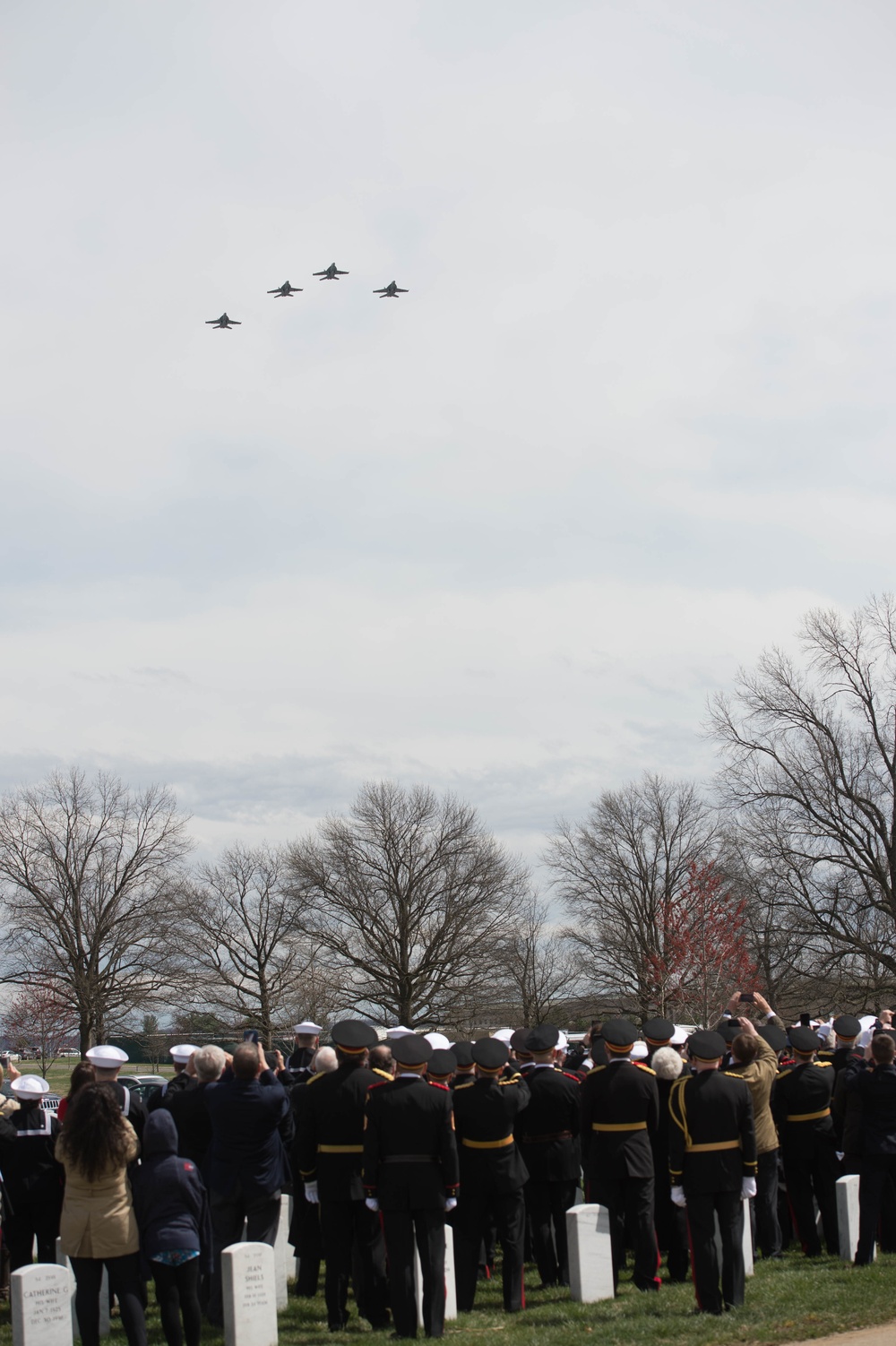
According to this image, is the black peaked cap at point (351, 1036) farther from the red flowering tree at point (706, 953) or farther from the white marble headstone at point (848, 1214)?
the red flowering tree at point (706, 953)

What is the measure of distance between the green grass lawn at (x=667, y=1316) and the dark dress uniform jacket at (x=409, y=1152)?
868 millimetres

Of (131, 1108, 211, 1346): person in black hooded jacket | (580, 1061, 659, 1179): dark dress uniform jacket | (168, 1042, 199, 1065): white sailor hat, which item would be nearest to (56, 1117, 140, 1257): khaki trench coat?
(131, 1108, 211, 1346): person in black hooded jacket

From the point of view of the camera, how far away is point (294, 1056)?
1230 cm

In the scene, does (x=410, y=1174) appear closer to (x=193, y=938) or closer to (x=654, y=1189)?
(x=654, y=1189)

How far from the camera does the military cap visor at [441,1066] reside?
9.46 meters

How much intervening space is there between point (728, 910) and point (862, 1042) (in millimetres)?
28197

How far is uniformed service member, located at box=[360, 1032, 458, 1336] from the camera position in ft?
26.4

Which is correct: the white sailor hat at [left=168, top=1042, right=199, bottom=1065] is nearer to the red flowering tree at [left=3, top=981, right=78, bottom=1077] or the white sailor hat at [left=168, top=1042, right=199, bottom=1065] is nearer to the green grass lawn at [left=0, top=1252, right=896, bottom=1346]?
the green grass lawn at [left=0, top=1252, right=896, bottom=1346]

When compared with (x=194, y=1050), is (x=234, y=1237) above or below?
below

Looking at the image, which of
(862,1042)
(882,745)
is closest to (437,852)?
(882,745)

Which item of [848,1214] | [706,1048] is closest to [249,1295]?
[706,1048]

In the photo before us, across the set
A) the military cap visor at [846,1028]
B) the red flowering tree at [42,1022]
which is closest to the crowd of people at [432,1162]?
the military cap visor at [846,1028]

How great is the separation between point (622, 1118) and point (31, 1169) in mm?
4419

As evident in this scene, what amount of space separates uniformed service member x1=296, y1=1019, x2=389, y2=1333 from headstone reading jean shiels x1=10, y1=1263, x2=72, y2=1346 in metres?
1.81
